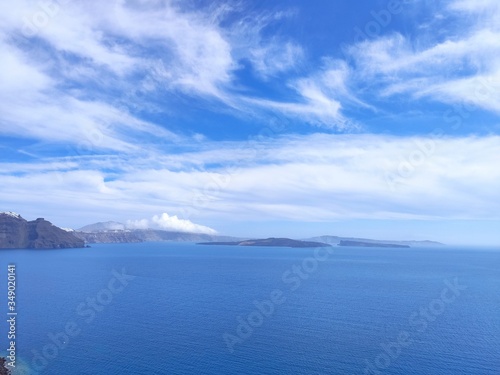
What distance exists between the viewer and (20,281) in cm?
15425

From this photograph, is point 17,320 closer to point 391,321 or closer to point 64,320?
Answer: point 64,320

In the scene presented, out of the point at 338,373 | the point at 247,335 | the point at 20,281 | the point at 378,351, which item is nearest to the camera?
the point at 338,373

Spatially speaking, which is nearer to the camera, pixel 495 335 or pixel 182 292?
pixel 495 335

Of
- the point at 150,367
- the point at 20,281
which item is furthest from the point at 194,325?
the point at 20,281

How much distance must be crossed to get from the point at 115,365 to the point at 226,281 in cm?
9656

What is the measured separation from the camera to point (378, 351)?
69.6 meters

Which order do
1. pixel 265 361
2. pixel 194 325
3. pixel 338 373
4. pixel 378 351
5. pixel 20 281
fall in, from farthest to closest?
pixel 20 281 < pixel 194 325 < pixel 378 351 < pixel 265 361 < pixel 338 373

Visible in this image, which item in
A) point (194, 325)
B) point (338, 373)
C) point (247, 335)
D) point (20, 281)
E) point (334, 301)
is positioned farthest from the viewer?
point (20, 281)

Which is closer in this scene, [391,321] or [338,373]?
[338,373]

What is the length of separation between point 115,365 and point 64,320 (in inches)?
1407

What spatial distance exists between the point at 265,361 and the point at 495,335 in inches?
2133

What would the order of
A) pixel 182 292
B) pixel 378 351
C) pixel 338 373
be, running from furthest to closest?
pixel 182 292 < pixel 378 351 < pixel 338 373

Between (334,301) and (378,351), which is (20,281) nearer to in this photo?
(334,301)

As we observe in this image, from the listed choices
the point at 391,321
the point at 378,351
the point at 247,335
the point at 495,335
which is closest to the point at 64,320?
the point at 247,335
